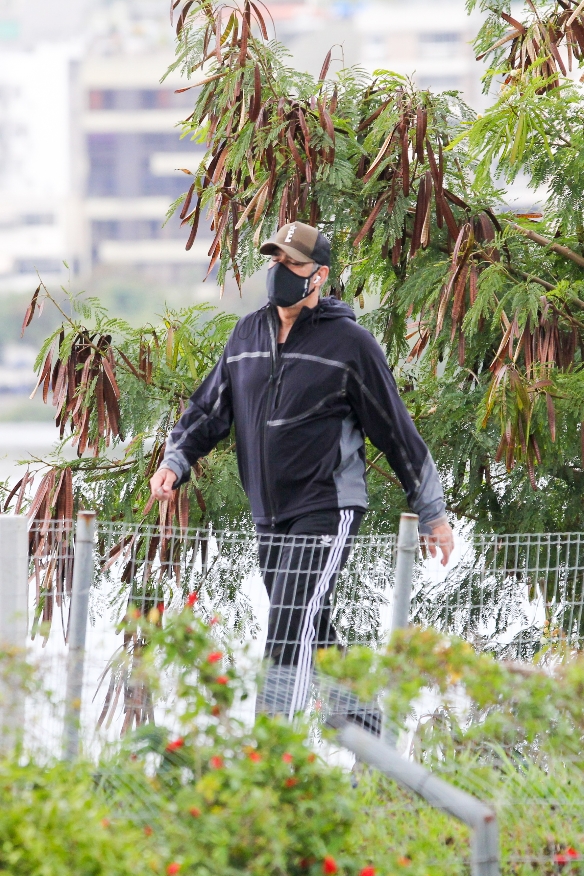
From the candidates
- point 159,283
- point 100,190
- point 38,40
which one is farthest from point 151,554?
point 38,40

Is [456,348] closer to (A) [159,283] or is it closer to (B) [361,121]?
(B) [361,121]

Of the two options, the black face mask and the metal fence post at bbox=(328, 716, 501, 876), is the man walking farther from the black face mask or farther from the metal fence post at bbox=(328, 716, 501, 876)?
the metal fence post at bbox=(328, 716, 501, 876)

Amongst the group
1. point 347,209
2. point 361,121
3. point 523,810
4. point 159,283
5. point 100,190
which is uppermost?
point 100,190

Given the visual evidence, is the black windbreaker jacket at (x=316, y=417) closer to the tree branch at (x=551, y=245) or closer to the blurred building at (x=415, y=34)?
the tree branch at (x=551, y=245)

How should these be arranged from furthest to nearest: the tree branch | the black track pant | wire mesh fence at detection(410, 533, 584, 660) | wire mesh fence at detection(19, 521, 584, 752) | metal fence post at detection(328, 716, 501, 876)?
the tree branch
wire mesh fence at detection(410, 533, 584, 660)
the black track pant
wire mesh fence at detection(19, 521, 584, 752)
metal fence post at detection(328, 716, 501, 876)

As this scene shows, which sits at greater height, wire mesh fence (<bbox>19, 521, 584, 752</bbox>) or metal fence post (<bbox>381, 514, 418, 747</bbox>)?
metal fence post (<bbox>381, 514, 418, 747</bbox>)

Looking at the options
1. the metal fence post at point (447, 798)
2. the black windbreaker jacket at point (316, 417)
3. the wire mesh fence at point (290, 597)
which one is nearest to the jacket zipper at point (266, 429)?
the black windbreaker jacket at point (316, 417)

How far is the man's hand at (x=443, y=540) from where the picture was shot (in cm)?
345

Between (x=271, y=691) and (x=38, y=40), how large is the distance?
5379 inches

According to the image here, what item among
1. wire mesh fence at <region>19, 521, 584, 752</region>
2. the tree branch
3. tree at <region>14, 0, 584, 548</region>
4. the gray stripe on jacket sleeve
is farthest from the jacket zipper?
the tree branch

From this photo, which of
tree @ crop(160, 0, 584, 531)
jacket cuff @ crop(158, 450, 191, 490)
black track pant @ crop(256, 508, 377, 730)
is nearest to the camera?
black track pant @ crop(256, 508, 377, 730)

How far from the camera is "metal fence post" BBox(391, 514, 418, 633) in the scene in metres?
3.29

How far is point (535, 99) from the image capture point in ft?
15.4

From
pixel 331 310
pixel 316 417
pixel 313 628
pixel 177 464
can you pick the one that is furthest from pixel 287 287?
pixel 313 628
